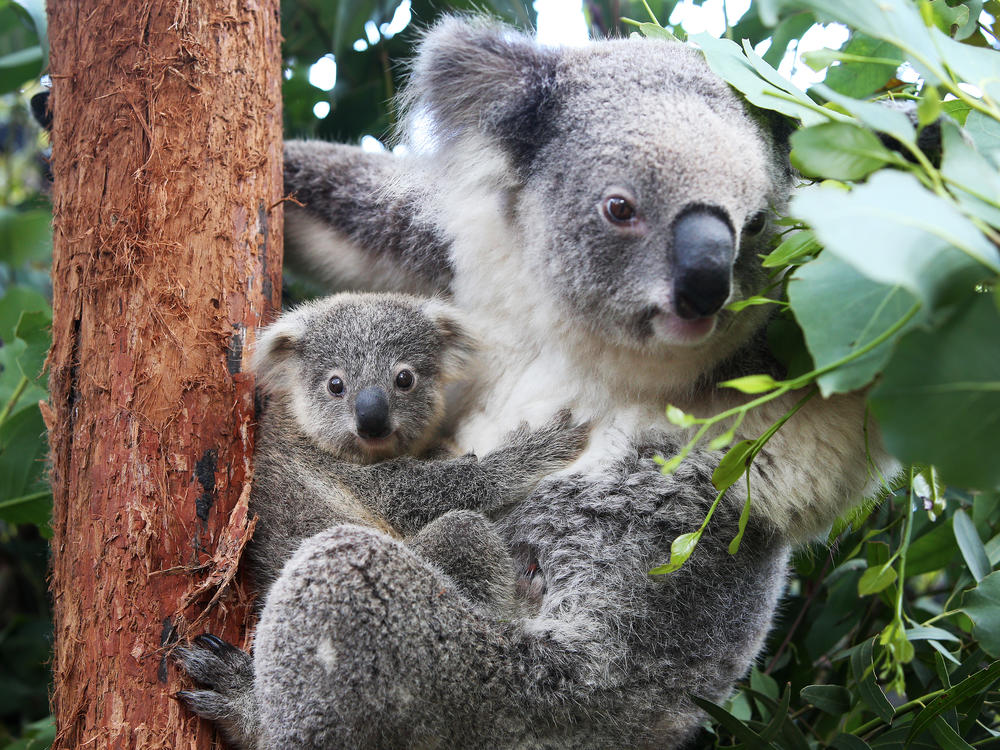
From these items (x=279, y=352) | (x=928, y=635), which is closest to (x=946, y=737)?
(x=928, y=635)

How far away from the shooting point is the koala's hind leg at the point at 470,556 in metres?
2.03

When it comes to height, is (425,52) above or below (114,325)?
above

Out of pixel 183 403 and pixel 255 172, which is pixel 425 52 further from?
pixel 183 403

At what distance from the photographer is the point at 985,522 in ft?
8.21

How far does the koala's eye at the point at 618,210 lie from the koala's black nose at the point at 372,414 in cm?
85

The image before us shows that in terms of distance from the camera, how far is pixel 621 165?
6.21 feet

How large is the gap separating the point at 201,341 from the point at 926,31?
174cm

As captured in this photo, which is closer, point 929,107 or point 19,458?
point 929,107

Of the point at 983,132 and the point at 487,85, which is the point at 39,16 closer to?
the point at 487,85

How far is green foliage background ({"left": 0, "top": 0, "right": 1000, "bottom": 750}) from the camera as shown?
1.02 m

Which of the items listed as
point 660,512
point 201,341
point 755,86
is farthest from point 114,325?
point 755,86

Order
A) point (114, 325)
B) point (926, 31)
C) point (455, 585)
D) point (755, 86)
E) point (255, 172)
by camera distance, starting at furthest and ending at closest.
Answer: point (255, 172) → point (114, 325) → point (455, 585) → point (755, 86) → point (926, 31)

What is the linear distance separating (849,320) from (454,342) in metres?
1.49

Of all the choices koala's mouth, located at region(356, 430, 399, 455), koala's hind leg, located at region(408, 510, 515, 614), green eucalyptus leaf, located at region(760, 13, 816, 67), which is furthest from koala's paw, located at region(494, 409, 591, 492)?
green eucalyptus leaf, located at region(760, 13, 816, 67)
